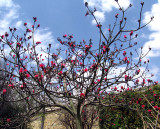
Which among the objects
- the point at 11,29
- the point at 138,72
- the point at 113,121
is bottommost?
the point at 113,121

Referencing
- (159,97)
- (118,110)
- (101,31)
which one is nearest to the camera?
(101,31)

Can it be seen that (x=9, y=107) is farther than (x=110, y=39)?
Yes

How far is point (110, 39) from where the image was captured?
4.76 metres

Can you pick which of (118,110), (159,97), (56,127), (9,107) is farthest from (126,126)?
(9,107)

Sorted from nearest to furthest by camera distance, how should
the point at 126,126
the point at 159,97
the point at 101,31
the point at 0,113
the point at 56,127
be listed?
the point at 101,31, the point at 159,97, the point at 126,126, the point at 0,113, the point at 56,127

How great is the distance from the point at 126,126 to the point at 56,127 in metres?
6.39

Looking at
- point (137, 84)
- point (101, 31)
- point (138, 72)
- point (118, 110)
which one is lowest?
point (118, 110)

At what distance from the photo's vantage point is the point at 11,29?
201 inches

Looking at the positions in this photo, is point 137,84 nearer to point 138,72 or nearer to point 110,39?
point 138,72

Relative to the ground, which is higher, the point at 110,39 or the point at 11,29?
the point at 11,29

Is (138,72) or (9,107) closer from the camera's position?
(138,72)

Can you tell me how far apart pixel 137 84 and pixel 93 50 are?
183 centimetres

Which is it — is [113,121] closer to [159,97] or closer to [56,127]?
[159,97]

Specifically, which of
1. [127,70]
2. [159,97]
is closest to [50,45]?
[127,70]
